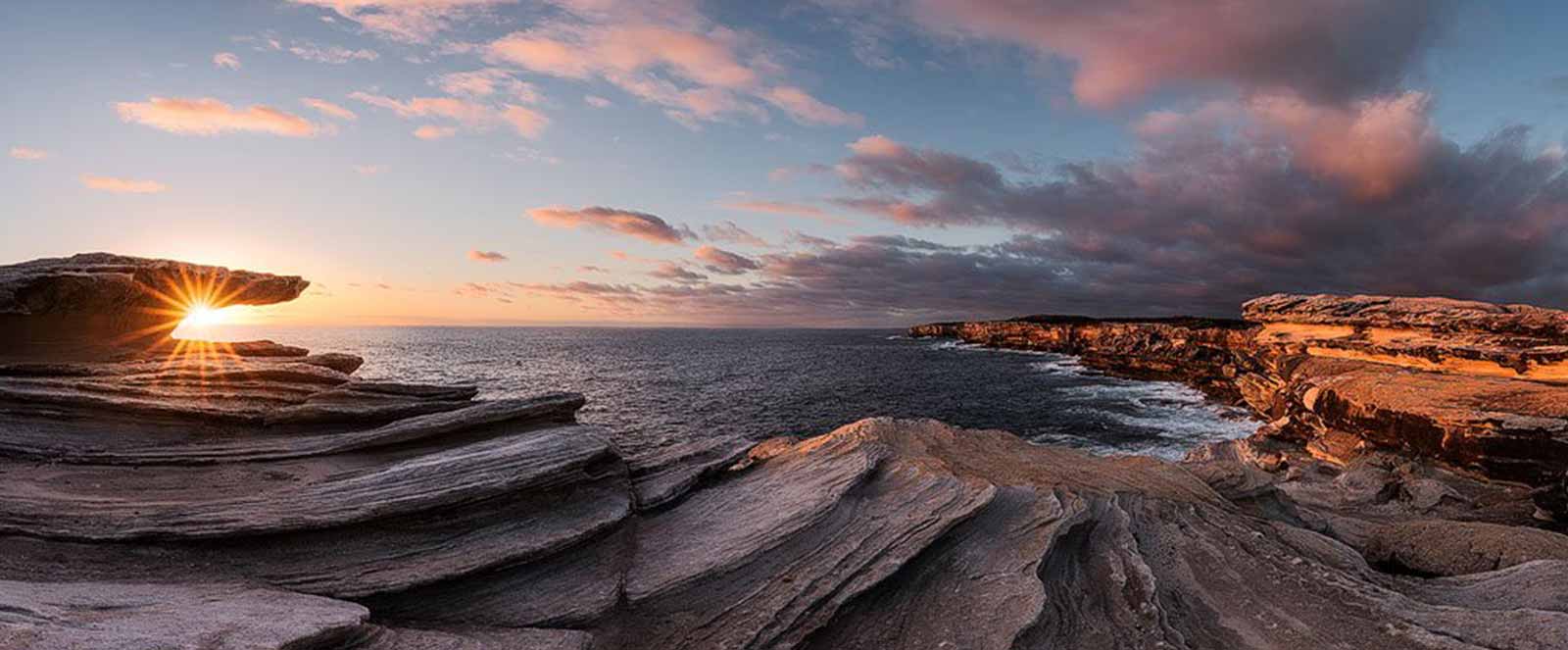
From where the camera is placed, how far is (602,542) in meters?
13.3

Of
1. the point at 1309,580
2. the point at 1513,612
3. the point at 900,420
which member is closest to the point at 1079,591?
the point at 1309,580

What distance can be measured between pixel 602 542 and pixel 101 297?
2049 centimetres

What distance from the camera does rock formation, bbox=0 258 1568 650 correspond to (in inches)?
400

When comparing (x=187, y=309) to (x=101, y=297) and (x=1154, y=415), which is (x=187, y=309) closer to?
(x=101, y=297)

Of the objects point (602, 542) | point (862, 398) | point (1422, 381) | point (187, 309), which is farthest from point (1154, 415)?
point (187, 309)

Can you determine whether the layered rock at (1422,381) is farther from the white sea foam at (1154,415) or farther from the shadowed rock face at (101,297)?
the shadowed rock face at (101,297)

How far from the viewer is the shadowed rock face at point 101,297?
19.3 meters

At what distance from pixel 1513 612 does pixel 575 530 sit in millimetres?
18099

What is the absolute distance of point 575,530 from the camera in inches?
→ 505

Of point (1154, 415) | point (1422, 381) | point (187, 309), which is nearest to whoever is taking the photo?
point (187, 309)

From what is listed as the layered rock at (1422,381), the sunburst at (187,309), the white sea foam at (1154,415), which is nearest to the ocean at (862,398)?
the white sea foam at (1154,415)

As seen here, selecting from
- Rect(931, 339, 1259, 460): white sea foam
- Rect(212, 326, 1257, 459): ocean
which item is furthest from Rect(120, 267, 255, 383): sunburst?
Rect(931, 339, 1259, 460): white sea foam

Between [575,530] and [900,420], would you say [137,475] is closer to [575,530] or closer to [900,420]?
[575,530]

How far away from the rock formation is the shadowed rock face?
0.57ft
